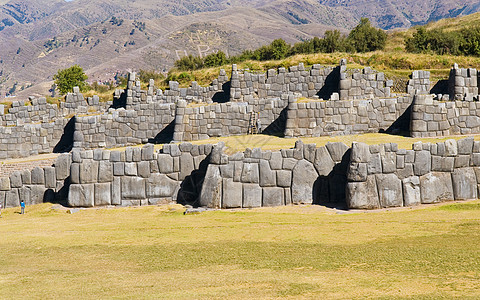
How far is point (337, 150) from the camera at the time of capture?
1958 cm

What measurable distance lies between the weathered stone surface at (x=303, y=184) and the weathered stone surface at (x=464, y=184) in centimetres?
423

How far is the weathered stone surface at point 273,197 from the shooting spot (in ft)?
64.7

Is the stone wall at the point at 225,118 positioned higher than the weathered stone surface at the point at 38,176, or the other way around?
the stone wall at the point at 225,118

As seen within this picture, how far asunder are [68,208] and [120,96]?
734 inches

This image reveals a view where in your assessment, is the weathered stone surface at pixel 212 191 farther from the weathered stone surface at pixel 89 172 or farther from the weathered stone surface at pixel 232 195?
the weathered stone surface at pixel 89 172

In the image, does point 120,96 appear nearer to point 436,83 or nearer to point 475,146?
point 436,83

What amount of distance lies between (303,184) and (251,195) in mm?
1688

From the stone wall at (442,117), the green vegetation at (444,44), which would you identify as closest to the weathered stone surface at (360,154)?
the stone wall at (442,117)

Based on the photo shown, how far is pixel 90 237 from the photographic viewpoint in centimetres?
1681

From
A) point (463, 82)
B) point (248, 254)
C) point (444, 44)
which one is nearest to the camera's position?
point (248, 254)

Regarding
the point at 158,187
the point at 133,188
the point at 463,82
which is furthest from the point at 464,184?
the point at 463,82

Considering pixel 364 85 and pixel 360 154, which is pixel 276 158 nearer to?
pixel 360 154

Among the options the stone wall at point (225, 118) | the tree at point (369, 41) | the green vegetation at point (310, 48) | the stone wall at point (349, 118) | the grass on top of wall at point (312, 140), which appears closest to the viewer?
the grass on top of wall at point (312, 140)

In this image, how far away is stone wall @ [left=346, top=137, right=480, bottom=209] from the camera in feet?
60.4
